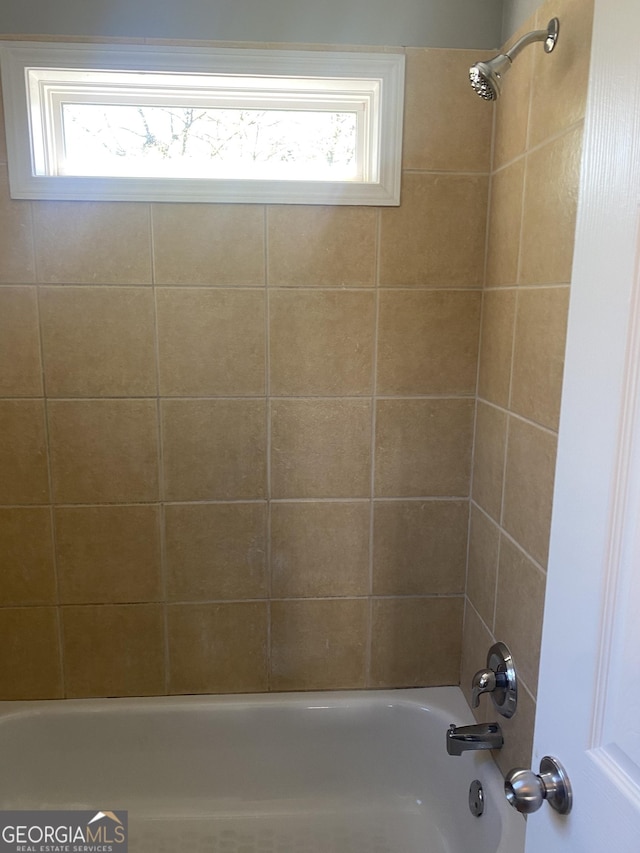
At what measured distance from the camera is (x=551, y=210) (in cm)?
109

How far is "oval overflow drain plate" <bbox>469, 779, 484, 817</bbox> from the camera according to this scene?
1.31 meters

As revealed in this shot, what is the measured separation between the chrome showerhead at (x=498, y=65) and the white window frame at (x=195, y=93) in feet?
1.14

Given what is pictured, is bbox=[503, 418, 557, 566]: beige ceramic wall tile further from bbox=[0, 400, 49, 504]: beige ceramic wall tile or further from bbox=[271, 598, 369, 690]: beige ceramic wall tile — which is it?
bbox=[0, 400, 49, 504]: beige ceramic wall tile

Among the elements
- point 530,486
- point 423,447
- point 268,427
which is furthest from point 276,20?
point 530,486

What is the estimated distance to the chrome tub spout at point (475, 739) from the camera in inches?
50.9

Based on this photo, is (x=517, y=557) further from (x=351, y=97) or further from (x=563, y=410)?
(x=351, y=97)

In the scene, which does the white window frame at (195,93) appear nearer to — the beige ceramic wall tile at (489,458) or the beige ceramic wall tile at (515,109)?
the beige ceramic wall tile at (515,109)

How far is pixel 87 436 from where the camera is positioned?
147 cm

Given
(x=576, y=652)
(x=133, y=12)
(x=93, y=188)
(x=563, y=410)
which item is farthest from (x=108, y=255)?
(x=576, y=652)

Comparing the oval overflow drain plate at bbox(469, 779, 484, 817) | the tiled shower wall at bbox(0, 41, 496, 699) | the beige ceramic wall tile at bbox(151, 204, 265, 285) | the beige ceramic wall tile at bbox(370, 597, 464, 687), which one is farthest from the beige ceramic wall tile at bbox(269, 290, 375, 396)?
the oval overflow drain plate at bbox(469, 779, 484, 817)

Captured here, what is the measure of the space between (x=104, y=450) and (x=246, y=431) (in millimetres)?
361

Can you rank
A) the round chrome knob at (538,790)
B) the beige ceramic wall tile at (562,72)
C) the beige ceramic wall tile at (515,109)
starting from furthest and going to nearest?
the beige ceramic wall tile at (515,109) < the beige ceramic wall tile at (562,72) < the round chrome knob at (538,790)

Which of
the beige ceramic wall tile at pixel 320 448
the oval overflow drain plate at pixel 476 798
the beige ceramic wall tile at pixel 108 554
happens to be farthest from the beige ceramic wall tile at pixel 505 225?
the oval overflow drain plate at pixel 476 798

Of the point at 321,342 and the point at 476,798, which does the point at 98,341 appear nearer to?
the point at 321,342
